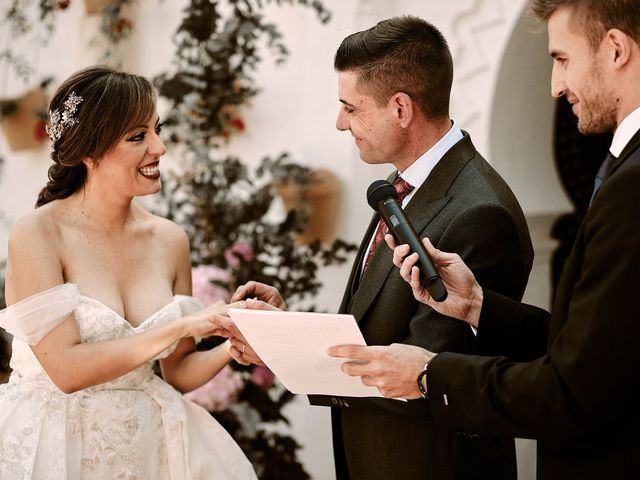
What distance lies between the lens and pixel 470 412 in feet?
6.15

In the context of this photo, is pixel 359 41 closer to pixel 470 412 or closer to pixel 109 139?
pixel 109 139

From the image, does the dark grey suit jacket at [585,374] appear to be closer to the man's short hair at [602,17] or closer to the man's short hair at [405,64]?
the man's short hair at [602,17]

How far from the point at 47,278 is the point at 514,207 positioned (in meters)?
1.39

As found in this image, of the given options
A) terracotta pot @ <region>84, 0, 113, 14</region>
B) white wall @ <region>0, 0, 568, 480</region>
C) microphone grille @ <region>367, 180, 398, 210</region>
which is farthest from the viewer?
terracotta pot @ <region>84, 0, 113, 14</region>

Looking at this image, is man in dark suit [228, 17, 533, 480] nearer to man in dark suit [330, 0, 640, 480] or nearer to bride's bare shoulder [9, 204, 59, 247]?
man in dark suit [330, 0, 640, 480]

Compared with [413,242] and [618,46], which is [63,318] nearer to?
[413,242]

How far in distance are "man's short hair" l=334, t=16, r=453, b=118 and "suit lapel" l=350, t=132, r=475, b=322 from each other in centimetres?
15

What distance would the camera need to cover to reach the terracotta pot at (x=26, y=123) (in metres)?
6.02

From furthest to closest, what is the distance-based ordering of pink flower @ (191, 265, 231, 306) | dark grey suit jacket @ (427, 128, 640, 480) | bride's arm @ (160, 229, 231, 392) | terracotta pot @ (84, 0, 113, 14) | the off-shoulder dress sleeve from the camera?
terracotta pot @ (84, 0, 113, 14) → pink flower @ (191, 265, 231, 306) → bride's arm @ (160, 229, 231, 392) → the off-shoulder dress sleeve → dark grey suit jacket @ (427, 128, 640, 480)

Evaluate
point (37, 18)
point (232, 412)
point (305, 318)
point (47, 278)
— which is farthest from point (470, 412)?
point (37, 18)

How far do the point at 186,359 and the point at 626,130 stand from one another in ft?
5.96

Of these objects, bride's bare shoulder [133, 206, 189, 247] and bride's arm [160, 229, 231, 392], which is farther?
bride's bare shoulder [133, 206, 189, 247]

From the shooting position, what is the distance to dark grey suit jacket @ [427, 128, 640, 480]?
165 centimetres

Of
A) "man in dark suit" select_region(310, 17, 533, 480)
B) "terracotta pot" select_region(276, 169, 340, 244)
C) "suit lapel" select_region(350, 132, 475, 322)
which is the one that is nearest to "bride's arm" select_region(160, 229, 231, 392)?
"man in dark suit" select_region(310, 17, 533, 480)
